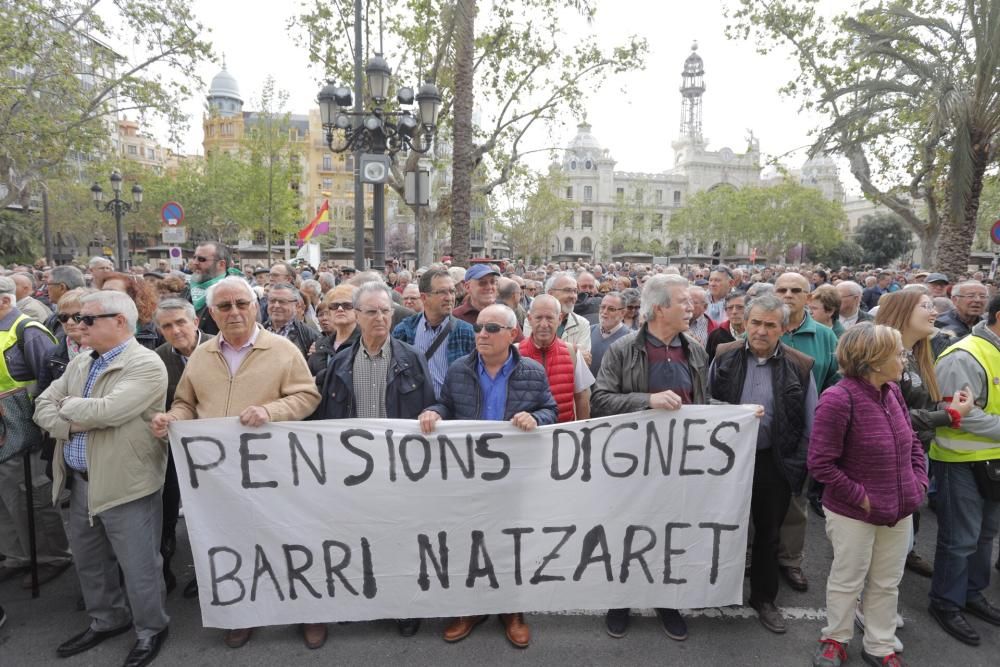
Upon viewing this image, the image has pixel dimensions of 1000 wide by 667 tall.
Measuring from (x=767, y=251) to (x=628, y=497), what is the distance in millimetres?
64256

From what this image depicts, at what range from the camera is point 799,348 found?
13.8 feet

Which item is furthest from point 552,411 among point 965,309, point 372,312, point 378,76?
point 378,76

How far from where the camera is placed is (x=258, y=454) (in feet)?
10.3

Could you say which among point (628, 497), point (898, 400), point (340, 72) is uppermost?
point (340, 72)

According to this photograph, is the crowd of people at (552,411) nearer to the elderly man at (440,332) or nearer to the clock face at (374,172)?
the elderly man at (440,332)

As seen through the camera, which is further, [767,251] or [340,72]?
[767,251]

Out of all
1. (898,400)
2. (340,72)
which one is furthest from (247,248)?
(898,400)

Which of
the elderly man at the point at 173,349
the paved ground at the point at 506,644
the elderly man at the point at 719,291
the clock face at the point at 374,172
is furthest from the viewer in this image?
the clock face at the point at 374,172

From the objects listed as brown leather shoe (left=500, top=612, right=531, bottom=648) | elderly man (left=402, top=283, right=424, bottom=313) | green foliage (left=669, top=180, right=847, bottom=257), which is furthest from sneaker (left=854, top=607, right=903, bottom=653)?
green foliage (left=669, top=180, right=847, bottom=257)

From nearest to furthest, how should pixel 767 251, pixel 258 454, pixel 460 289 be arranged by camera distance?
pixel 258 454
pixel 460 289
pixel 767 251

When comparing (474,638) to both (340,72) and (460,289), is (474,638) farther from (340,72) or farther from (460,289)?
(340,72)

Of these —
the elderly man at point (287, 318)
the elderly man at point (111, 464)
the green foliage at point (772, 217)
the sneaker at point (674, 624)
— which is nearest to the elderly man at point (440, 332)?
the elderly man at point (287, 318)

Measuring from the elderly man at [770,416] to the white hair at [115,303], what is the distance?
11.1 feet

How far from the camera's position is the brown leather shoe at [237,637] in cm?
318
